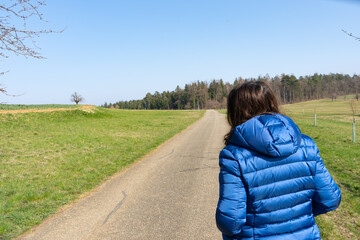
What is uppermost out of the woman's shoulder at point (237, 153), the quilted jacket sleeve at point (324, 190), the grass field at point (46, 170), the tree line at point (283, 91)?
the tree line at point (283, 91)

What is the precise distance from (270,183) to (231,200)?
318mm

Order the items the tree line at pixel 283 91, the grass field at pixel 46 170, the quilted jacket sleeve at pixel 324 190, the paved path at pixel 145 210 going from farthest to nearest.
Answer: the tree line at pixel 283 91
the grass field at pixel 46 170
the paved path at pixel 145 210
the quilted jacket sleeve at pixel 324 190

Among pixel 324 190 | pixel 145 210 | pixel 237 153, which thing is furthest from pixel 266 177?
pixel 145 210

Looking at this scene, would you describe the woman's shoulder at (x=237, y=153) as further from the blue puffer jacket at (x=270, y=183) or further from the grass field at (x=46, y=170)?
the grass field at (x=46, y=170)

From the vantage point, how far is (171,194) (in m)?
5.88

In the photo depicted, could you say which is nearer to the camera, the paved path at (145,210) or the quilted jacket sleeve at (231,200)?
the quilted jacket sleeve at (231,200)

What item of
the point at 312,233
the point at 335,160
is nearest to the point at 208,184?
the point at 312,233

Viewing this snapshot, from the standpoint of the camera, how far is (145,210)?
500 cm

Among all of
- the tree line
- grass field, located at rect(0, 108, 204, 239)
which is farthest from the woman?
the tree line

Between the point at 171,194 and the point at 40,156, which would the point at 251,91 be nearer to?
the point at 171,194

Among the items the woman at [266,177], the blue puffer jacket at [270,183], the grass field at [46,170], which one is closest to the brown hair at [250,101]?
the woman at [266,177]

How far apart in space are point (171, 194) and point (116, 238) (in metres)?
2.11

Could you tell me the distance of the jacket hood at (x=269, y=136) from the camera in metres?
1.62

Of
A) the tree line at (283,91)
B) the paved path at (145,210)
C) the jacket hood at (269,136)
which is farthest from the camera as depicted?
the tree line at (283,91)
